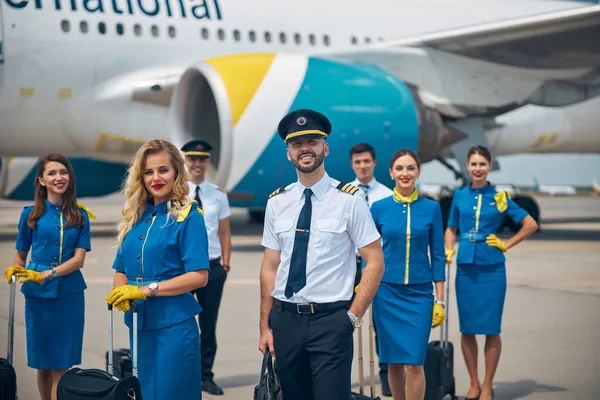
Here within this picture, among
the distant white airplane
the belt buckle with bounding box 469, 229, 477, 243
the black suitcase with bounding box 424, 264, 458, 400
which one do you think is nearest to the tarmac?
the black suitcase with bounding box 424, 264, 458, 400

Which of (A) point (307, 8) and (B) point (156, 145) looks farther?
(A) point (307, 8)

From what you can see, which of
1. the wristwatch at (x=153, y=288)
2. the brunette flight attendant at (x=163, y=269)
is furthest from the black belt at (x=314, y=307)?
the wristwatch at (x=153, y=288)

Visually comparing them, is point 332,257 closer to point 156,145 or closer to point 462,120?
point 156,145

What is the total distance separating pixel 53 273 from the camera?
4043mm

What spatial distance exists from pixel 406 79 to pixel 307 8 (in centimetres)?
187

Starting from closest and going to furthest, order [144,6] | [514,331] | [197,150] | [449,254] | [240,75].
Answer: [449,254], [197,150], [514,331], [240,75], [144,6]

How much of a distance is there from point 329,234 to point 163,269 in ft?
2.00

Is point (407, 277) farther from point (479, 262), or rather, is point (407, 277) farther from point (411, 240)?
point (479, 262)

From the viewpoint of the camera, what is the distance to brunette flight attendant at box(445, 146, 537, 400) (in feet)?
15.1

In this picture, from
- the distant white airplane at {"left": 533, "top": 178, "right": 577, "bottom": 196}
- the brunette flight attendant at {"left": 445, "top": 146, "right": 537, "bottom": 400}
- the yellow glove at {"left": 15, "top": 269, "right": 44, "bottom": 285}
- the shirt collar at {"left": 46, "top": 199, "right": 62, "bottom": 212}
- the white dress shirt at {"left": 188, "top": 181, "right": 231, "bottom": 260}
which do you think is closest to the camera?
the yellow glove at {"left": 15, "top": 269, "right": 44, "bottom": 285}

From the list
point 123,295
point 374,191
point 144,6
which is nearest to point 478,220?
point 374,191

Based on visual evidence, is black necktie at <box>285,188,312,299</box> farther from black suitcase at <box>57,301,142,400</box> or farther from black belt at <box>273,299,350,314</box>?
black suitcase at <box>57,301,142,400</box>

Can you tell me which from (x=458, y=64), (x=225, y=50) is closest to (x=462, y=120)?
(x=458, y=64)

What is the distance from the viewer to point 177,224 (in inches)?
123
